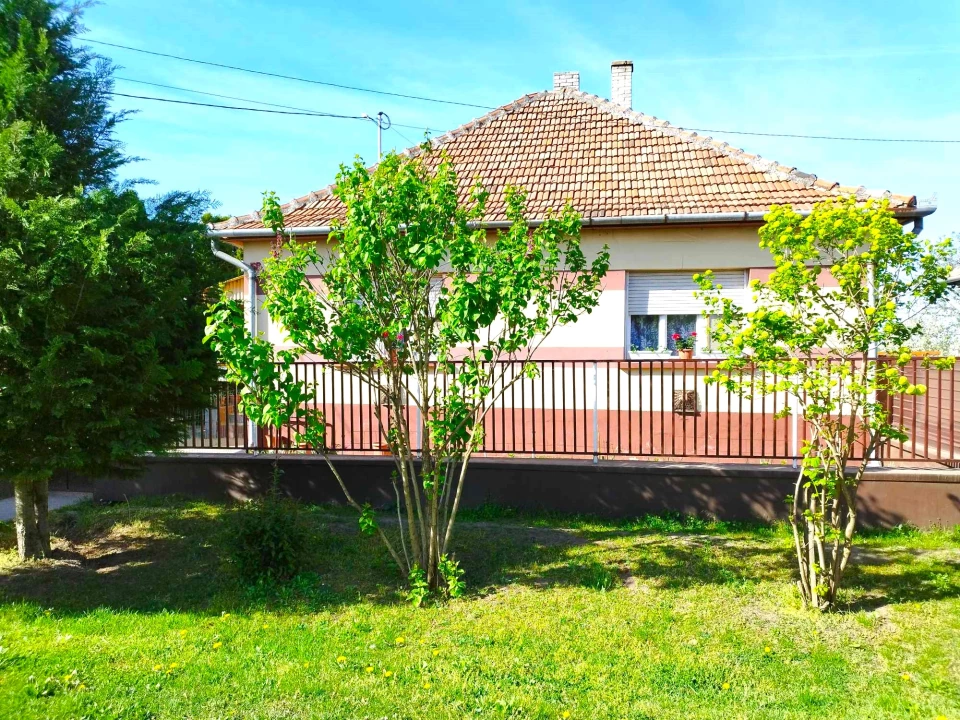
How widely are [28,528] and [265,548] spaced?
249cm

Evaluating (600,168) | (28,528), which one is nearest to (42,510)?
(28,528)

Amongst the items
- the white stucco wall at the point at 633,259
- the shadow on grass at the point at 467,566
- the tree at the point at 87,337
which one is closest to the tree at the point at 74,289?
the tree at the point at 87,337

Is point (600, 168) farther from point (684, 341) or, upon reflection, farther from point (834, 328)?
point (834, 328)

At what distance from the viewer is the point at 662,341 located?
10055mm

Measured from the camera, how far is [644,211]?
370 inches

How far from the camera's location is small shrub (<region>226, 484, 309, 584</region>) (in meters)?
5.71

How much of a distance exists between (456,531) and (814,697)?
361 centimetres

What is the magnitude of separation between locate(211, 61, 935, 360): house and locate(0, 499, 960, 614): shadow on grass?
3.52m

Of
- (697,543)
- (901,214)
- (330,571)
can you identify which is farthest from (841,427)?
(901,214)

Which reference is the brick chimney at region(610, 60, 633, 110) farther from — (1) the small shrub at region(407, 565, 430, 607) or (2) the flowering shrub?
(1) the small shrub at region(407, 565, 430, 607)

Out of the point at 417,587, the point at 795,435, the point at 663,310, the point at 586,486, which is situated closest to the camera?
the point at 417,587

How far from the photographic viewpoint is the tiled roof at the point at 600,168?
31.3ft

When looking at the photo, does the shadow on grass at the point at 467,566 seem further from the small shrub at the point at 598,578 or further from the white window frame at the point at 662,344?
the white window frame at the point at 662,344

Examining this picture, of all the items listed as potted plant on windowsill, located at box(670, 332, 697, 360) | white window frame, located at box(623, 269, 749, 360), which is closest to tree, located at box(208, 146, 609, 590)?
white window frame, located at box(623, 269, 749, 360)
